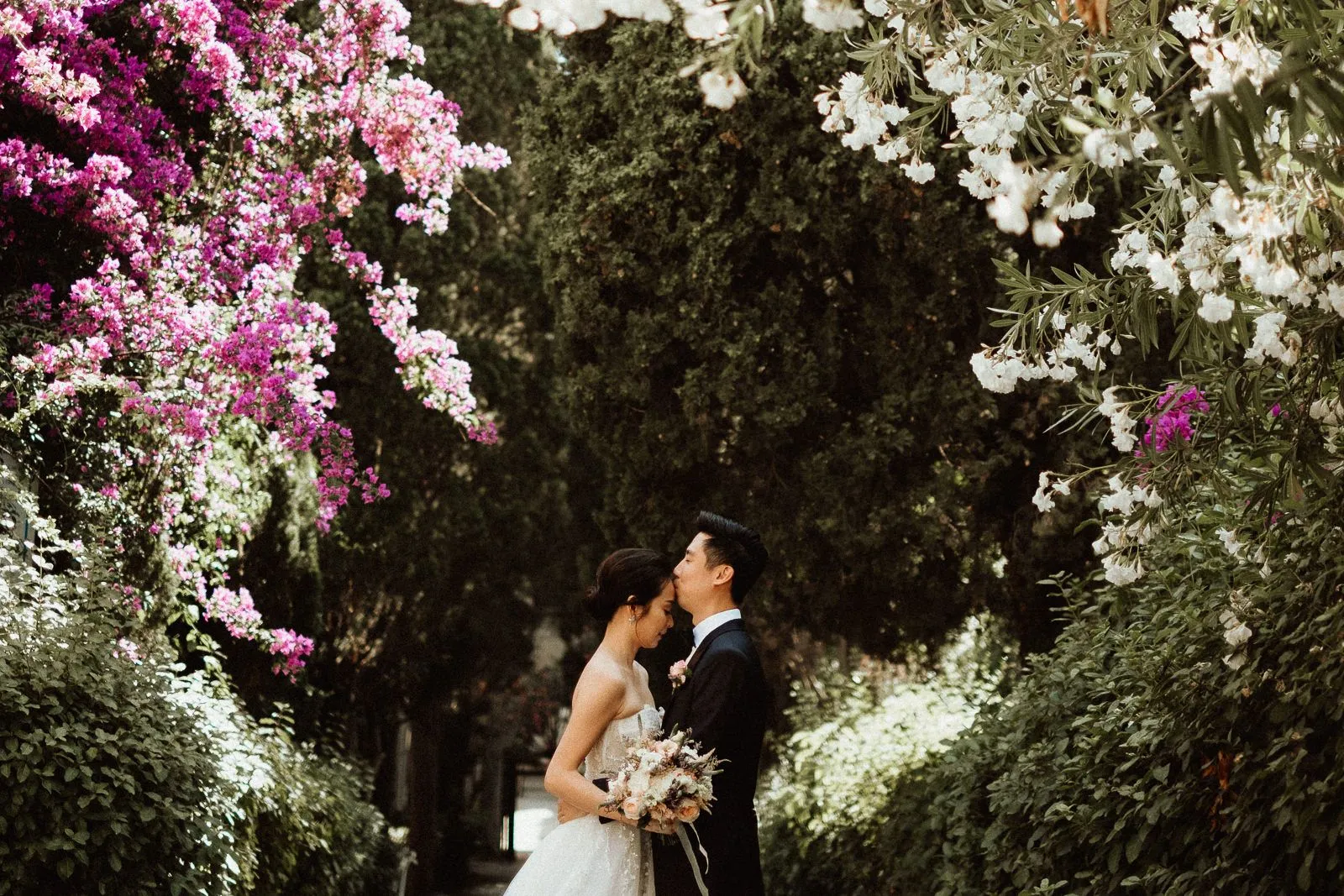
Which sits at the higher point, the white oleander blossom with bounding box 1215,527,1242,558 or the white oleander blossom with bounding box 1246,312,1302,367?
the white oleander blossom with bounding box 1246,312,1302,367

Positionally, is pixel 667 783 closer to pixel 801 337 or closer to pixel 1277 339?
pixel 1277 339

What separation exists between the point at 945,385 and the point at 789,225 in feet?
5.47

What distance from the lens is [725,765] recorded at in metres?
4.61

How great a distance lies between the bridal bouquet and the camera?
4211 millimetres

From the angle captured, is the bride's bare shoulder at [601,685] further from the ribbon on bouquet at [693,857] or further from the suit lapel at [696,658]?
the ribbon on bouquet at [693,857]

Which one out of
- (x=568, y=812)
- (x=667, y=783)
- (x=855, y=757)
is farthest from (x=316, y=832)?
(x=667, y=783)

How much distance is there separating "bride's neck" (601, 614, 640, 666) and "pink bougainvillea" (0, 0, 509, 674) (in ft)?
12.4

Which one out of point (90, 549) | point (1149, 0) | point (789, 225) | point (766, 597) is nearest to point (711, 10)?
point (1149, 0)

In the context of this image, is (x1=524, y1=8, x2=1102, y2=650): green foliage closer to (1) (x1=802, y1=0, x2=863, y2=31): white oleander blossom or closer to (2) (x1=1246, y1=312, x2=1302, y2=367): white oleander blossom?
(2) (x1=1246, y1=312, x2=1302, y2=367): white oleander blossom

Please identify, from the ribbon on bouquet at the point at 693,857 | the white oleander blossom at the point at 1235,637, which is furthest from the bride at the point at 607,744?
the white oleander blossom at the point at 1235,637

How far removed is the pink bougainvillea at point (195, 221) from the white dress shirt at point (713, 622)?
4.09 meters

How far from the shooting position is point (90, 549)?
7469 mm

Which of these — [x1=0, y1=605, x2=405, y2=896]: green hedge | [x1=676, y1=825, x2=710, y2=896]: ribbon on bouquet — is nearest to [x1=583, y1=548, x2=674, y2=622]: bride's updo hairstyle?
[x1=676, y1=825, x2=710, y2=896]: ribbon on bouquet

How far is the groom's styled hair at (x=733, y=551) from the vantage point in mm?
4820
